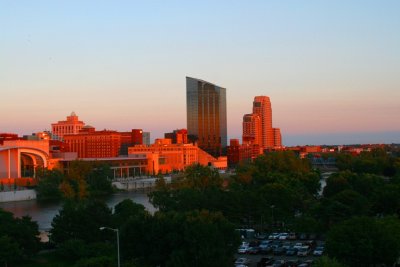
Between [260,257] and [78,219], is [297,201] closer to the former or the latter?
[260,257]

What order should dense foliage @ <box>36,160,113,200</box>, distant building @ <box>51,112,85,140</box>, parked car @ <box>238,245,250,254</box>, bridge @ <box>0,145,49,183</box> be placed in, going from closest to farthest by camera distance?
parked car @ <box>238,245,250,254</box> < dense foliage @ <box>36,160,113,200</box> < bridge @ <box>0,145,49,183</box> < distant building @ <box>51,112,85,140</box>

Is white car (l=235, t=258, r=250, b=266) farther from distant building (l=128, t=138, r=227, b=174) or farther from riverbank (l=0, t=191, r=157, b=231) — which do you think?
distant building (l=128, t=138, r=227, b=174)

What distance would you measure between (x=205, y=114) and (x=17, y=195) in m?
45.0

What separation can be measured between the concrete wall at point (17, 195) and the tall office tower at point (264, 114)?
61.1 metres

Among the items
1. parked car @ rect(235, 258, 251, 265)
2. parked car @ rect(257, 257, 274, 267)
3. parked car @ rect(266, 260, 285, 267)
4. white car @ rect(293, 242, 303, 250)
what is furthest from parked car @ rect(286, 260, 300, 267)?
white car @ rect(293, 242, 303, 250)

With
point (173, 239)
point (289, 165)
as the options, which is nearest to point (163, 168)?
point (289, 165)

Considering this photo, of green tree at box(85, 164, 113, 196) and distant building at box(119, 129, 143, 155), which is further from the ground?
distant building at box(119, 129, 143, 155)

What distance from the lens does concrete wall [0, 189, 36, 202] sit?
3018 centimetres

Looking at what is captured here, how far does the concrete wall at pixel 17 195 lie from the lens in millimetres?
30180

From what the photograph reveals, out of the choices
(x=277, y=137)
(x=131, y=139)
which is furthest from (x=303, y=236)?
(x=277, y=137)

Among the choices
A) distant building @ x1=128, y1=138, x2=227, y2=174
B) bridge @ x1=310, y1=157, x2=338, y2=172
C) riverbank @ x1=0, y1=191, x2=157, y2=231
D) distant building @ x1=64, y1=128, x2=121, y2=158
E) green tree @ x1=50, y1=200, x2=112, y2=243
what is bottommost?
riverbank @ x1=0, y1=191, x2=157, y2=231

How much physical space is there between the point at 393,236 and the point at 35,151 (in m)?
33.5

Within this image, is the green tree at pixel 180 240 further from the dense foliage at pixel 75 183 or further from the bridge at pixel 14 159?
the bridge at pixel 14 159

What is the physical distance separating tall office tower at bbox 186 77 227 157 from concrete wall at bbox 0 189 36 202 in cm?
4280
